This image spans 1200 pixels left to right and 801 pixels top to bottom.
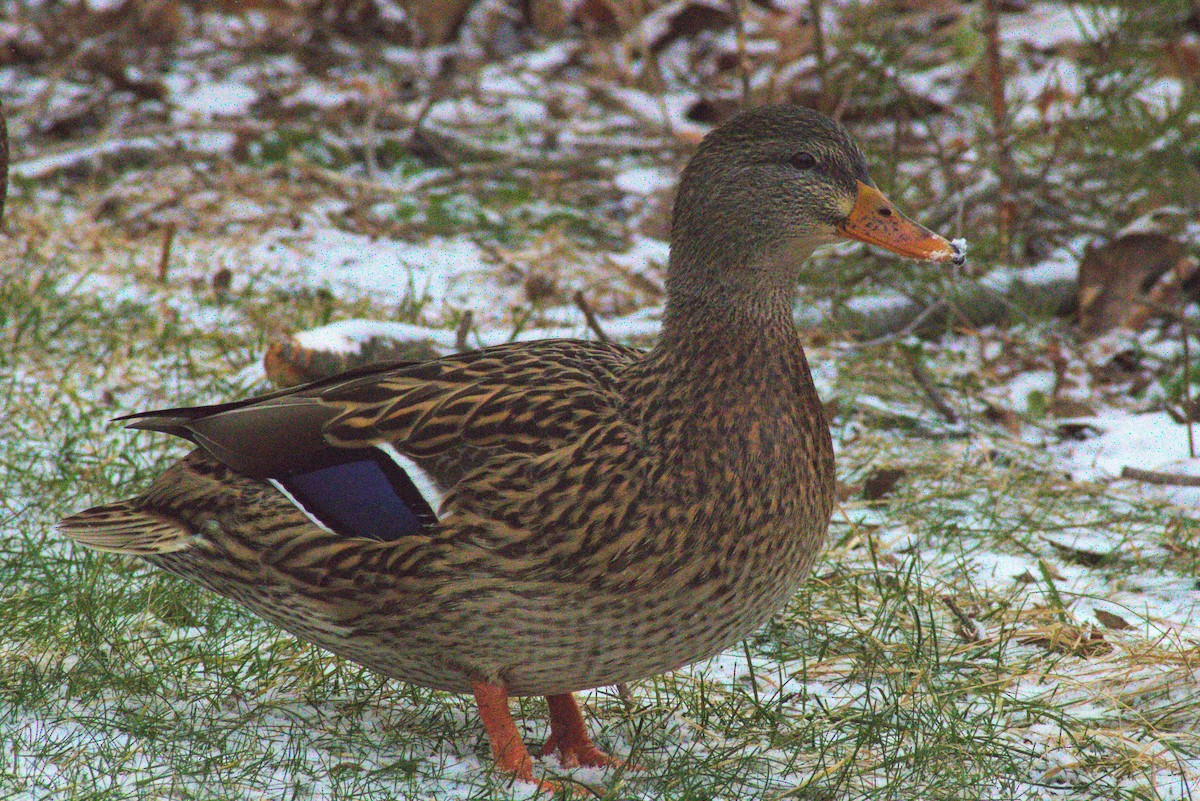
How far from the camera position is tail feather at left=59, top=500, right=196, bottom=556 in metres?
2.82

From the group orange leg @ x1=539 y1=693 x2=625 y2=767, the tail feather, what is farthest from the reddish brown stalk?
the tail feather

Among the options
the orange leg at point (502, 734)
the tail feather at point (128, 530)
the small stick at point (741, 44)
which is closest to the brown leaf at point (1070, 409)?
the small stick at point (741, 44)

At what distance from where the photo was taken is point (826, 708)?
2908 mm

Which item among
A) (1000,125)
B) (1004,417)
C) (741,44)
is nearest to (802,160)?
(1004,417)

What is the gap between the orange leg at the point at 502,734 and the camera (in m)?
2.64

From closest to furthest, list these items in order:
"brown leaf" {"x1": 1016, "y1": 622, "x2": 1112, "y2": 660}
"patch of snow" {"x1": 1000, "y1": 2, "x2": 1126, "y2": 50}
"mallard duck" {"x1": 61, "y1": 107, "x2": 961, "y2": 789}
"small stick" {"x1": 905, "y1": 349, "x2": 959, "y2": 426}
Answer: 1. "mallard duck" {"x1": 61, "y1": 107, "x2": 961, "y2": 789}
2. "brown leaf" {"x1": 1016, "y1": 622, "x2": 1112, "y2": 660}
3. "small stick" {"x1": 905, "y1": 349, "x2": 959, "y2": 426}
4. "patch of snow" {"x1": 1000, "y1": 2, "x2": 1126, "y2": 50}

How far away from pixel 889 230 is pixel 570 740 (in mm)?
1185

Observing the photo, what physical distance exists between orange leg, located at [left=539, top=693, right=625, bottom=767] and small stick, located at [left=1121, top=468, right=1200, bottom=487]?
2000 millimetres

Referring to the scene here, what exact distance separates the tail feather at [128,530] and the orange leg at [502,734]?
0.68 m

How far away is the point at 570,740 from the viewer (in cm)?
282

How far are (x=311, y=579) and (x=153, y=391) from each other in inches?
79.8

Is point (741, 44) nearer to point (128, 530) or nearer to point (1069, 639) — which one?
point (1069, 639)

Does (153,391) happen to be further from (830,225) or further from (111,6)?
(111,6)

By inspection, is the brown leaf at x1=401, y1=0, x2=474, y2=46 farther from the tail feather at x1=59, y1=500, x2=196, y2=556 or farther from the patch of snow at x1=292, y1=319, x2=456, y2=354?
the tail feather at x1=59, y1=500, x2=196, y2=556
